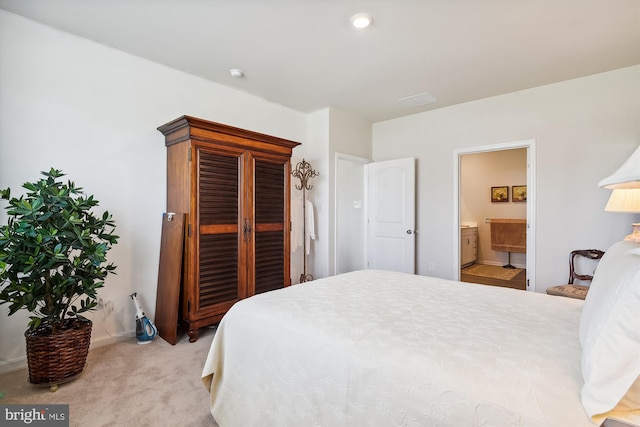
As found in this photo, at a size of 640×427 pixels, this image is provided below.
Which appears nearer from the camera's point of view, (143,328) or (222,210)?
(143,328)

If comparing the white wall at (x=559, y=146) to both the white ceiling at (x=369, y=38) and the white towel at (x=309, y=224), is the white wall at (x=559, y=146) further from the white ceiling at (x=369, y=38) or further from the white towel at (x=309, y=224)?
the white towel at (x=309, y=224)

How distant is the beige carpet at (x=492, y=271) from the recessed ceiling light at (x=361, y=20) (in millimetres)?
4797

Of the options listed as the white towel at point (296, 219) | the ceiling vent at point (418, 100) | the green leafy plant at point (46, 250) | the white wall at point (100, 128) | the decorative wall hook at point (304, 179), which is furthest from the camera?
the decorative wall hook at point (304, 179)

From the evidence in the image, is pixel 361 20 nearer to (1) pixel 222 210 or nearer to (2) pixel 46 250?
(1) pixel 222 210

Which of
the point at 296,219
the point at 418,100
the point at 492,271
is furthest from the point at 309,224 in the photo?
the point at 492,271

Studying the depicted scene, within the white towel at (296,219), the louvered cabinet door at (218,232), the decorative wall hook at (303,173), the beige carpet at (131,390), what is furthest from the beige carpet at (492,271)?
the beige carpet at (131,390)

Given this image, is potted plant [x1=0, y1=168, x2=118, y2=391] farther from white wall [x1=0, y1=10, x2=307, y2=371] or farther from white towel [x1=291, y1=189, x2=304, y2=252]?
white towel [x1=291, y1=189, x2=304, y2=252]

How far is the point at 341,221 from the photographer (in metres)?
4.59

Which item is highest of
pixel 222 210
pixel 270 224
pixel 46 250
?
pixel 222 210

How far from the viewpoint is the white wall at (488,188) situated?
6.48 meters

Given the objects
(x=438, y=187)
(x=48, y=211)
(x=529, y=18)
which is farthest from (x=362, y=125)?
(x=48, y=211)

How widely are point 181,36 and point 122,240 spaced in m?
1.86

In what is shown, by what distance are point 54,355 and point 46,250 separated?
713 millimetres

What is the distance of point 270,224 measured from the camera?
342 cm
